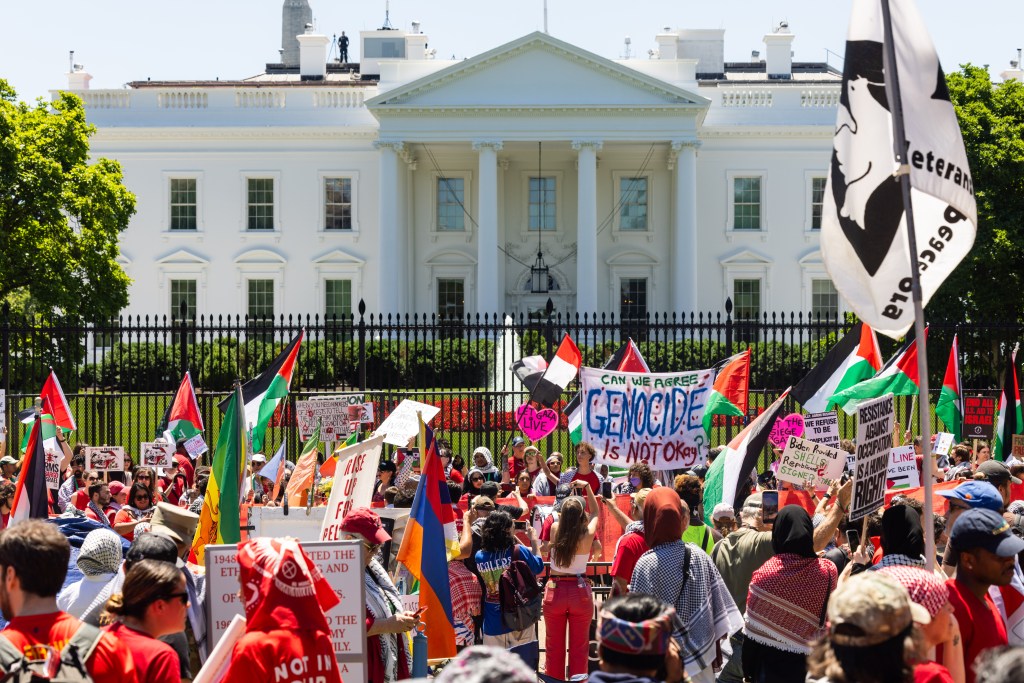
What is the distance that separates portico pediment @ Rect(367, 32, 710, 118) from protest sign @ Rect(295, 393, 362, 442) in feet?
93.6

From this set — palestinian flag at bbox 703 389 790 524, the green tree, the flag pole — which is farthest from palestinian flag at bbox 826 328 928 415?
the green tree

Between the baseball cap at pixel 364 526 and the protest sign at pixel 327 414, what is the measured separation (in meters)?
8.11

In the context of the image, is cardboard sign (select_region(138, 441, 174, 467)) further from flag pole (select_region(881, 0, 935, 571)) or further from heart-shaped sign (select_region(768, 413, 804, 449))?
flag pole (select_region(881, 0, 935, 571))

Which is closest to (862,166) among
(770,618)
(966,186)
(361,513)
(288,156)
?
(966,186)

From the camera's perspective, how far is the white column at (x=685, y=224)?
42688mm

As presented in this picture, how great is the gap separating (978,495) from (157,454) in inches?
437

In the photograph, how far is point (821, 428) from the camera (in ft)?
40.5

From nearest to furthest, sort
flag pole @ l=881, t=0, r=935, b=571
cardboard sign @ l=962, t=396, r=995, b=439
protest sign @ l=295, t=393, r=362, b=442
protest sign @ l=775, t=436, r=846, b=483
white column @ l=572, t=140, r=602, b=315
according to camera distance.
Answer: flag pole @ l=881, t=0, r=935, b=571 → protest sign @ l=775, t=436, r=846, b=483 → protest sign @ l=295, t=393, r=362, b=442 → cardboard sign @ l=962, t=396, r=995, b=439 → white column @ l=572, t=140, r=602, b=315

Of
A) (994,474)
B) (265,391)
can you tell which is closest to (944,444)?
(994,474)

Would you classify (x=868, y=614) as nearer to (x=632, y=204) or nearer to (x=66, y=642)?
(x=66, y=642)

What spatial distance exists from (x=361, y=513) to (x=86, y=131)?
89.1 ft

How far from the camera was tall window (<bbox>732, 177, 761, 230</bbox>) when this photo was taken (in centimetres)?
4569

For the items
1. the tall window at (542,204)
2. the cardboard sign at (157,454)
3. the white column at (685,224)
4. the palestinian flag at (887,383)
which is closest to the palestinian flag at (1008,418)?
the palestinian flag at (887,383)

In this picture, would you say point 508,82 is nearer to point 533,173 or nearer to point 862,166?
point 533,173
